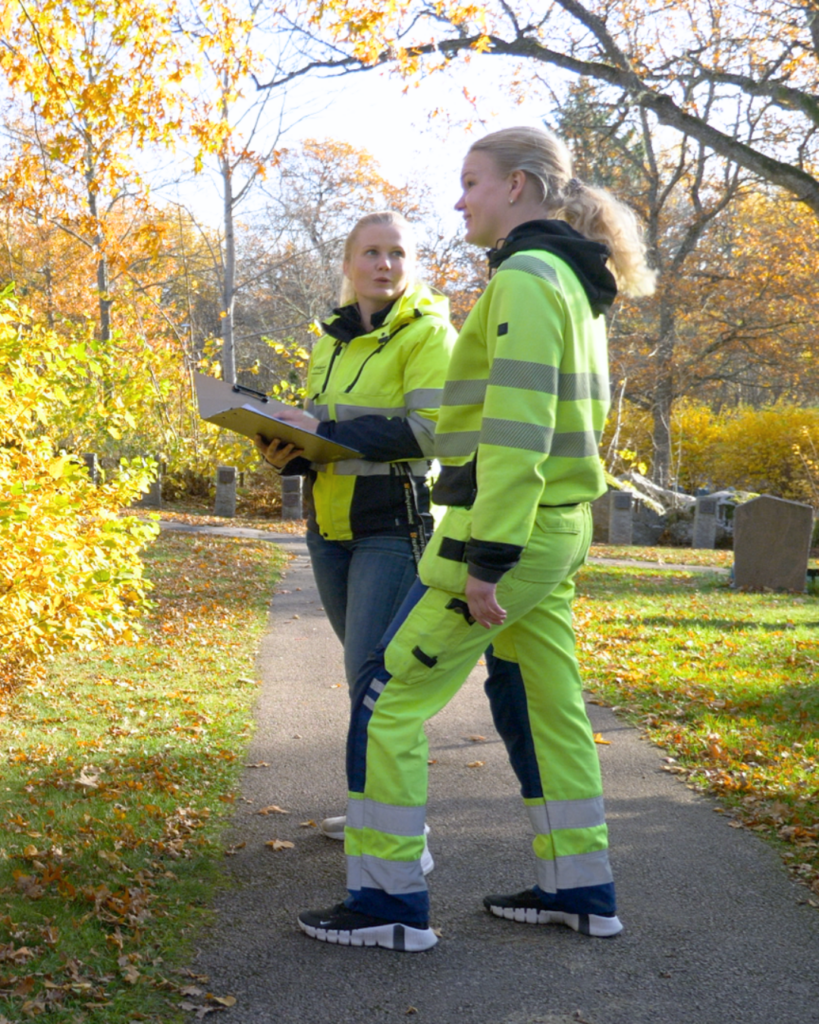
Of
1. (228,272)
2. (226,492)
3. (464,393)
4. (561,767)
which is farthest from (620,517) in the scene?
(464,393)

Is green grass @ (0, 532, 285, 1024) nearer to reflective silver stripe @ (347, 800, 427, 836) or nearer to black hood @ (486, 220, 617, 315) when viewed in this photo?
reflective silver stripe @ (347, 800, 427, 836)

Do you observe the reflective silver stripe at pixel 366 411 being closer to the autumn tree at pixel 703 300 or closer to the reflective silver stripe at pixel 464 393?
the reflective silver stripe at pixel 464 393

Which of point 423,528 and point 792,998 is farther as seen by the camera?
point 423,528

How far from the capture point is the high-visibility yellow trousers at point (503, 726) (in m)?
2.80

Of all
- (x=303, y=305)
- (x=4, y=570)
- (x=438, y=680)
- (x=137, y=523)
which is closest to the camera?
(x=438, y=680)

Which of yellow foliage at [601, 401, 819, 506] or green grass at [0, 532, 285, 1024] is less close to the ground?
yellow foliage at [601, 401, 819, 506]

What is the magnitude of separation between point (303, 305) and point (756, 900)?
30873 millimetres

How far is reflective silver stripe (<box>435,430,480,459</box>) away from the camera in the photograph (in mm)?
2959

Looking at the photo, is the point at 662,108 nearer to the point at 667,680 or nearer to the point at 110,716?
the point at 667,680

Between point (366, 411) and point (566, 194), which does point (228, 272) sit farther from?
point (566, 194)

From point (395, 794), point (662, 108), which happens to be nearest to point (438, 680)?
point (395, 794)

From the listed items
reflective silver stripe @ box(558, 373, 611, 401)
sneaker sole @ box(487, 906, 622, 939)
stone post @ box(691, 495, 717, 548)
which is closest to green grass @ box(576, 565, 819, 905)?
sneaker sole @ box(487, 906, 622, 939)

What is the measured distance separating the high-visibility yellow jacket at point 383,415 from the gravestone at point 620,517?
1547cm

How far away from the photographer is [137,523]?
21.9 feet
